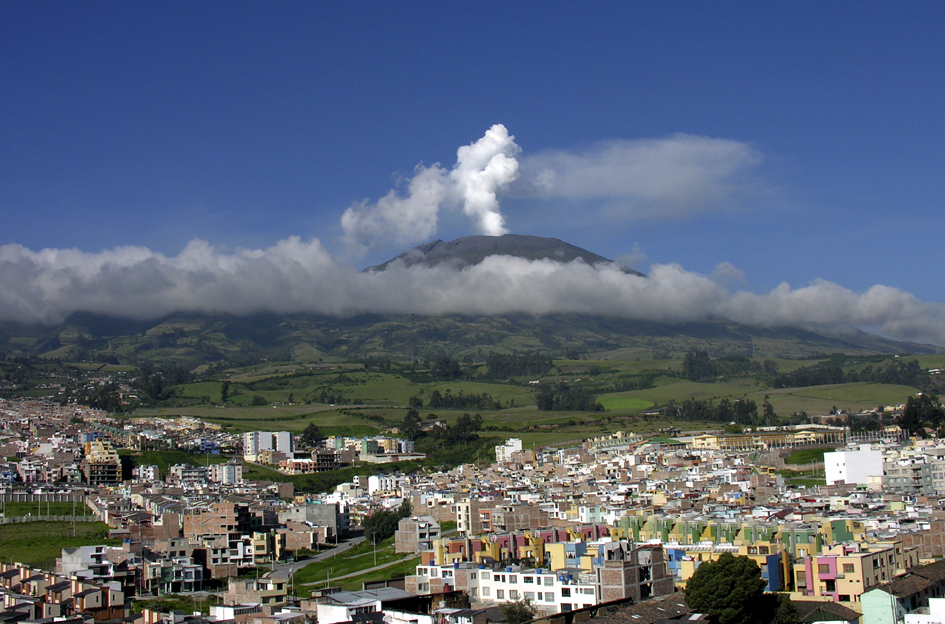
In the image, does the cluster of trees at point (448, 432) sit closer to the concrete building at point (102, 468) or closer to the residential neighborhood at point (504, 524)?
the residential neighborhood at point (504, 524)

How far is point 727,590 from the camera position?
27.1m

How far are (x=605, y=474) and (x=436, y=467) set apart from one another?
2083cm

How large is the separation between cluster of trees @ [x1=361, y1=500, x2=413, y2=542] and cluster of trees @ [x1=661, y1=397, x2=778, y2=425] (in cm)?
5209

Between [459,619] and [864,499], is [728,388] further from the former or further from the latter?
[459,619]

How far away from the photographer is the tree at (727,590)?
27.0 metres

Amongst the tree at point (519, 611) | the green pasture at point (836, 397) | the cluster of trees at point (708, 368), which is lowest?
the tree at point (519, 611)

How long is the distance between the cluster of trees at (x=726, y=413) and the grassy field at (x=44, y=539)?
64.4 m

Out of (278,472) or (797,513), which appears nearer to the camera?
(797,513)

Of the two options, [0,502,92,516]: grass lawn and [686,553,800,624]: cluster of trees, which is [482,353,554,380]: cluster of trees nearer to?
[0,502,92,516]: grass lawn

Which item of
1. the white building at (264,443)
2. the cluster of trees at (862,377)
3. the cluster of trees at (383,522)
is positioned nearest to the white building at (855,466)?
the cluster of trees at (383,522)

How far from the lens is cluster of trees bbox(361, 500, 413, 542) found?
5184 centimetres

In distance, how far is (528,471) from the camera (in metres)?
69.4

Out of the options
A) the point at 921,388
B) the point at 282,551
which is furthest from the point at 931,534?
the point at 921,388

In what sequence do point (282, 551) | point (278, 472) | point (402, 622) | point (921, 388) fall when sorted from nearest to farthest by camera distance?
point (402, 622), point (282, 551), point (278, 472), point (921, 388)
